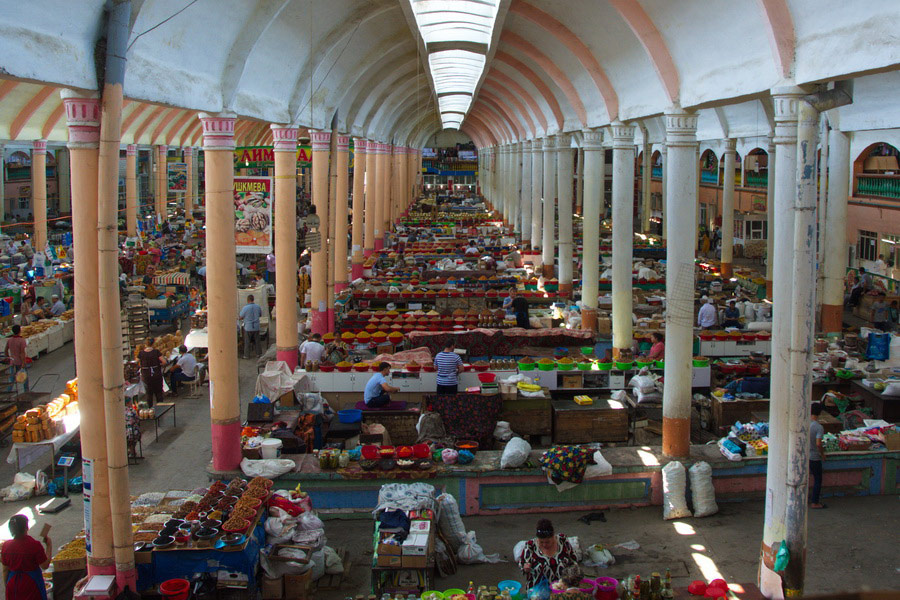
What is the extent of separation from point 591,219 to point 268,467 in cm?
894

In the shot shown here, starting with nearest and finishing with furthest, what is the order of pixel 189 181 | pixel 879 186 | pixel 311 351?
pixel 311 351 → pixel 879 186 → pixel 189 181

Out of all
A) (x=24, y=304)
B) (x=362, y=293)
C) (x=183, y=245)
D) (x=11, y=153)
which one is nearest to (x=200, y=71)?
(x=362, y=293)

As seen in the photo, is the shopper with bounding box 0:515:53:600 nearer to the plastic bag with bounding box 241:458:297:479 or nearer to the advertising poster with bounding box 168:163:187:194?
the plastic bag with bounding box 241:458:297:479

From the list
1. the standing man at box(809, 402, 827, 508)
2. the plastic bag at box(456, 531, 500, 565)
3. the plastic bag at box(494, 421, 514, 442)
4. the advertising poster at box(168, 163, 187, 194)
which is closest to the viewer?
the plastic bag at box(456, 531, 500, 565)

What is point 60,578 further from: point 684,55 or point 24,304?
point 24,304

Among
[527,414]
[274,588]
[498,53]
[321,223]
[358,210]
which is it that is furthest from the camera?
[358,210]

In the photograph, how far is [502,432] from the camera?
11656mm

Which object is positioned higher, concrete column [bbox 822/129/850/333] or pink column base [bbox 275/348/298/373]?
concrete column [bbox 822/129/850/333]

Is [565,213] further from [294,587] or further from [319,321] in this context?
[294,587]

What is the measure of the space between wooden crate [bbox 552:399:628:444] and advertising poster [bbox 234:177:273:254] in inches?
184

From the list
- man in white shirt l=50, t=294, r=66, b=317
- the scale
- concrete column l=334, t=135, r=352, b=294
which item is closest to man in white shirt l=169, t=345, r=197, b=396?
the scale

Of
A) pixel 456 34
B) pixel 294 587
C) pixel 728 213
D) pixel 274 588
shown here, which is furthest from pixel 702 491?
pixel 728 213

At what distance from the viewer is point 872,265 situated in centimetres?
2408

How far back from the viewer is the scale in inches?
398
